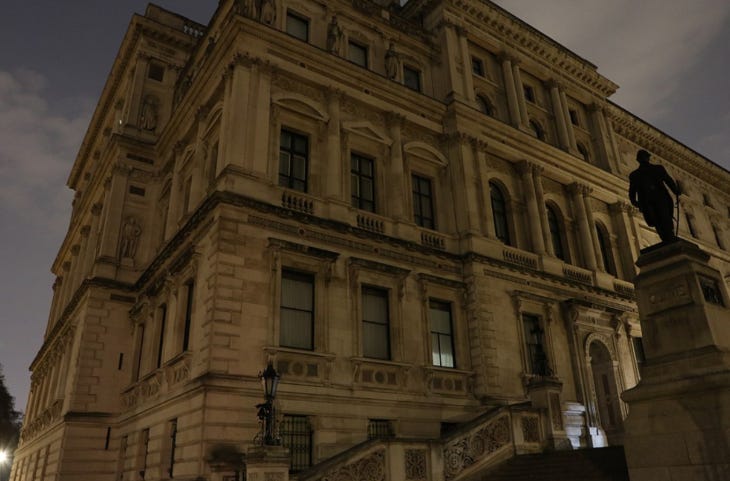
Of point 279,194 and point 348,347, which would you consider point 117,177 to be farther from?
point 348,347

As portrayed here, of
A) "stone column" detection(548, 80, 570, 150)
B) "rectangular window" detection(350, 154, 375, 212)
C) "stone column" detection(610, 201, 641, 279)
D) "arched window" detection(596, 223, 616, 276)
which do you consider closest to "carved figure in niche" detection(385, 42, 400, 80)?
"rectangular window" detection(350, 154, 375, 212)

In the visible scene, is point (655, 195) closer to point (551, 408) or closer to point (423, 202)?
point (551, 408)

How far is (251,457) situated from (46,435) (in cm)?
2008

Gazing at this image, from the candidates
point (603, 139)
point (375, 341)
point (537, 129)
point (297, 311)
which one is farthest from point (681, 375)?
point (603, 139)

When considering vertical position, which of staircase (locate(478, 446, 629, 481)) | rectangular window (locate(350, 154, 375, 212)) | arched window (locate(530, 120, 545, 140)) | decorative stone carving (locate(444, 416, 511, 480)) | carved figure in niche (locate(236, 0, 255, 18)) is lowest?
staircase (locate(478, 446, 629, 481))

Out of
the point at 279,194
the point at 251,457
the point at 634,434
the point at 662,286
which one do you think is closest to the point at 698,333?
the point at 662,286

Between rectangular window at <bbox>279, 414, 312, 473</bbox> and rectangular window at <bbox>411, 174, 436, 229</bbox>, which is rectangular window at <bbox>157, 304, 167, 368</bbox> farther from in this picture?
rectangular window at <bbox>411, 174, 436, 229</bbox>

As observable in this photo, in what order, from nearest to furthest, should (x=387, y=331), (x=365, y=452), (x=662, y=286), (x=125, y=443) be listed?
(x=662, y=286) → (x=365, y=452) → (x=387, y=331) → (x=125, y=443)

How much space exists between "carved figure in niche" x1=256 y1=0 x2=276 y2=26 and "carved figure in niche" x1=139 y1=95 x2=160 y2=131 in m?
10.6

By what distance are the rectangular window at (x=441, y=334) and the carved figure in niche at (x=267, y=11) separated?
1199 centimetres

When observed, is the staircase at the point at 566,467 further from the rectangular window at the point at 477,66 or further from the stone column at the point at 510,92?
the rectangular window at the point at 477,66

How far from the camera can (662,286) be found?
11.2 m

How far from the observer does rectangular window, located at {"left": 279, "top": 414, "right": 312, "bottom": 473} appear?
1554cm

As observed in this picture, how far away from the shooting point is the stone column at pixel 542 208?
2544 centimetres
